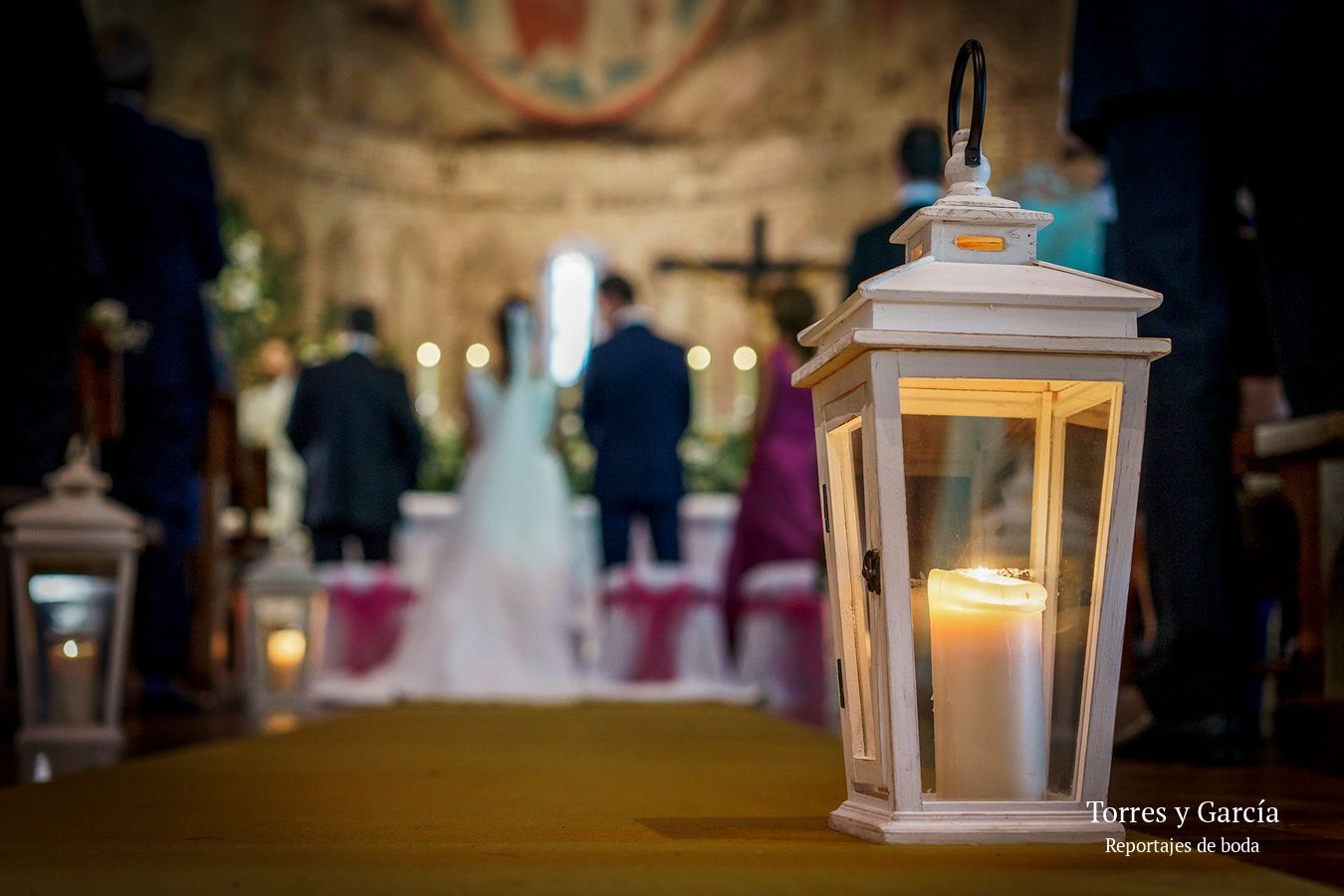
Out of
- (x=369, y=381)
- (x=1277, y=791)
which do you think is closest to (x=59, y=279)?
(x=1277, y=791)

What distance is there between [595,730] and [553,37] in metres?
11.6

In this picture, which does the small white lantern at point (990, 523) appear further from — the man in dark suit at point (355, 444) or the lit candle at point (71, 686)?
the man in dark suit at point (355, 444)

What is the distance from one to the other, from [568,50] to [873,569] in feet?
44.5

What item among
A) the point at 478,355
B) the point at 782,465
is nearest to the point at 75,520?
the point at 782,465

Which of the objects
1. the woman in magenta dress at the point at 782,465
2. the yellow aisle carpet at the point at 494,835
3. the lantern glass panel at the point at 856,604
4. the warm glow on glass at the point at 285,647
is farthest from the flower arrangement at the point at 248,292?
the lantern glass panel at the point at 856,604

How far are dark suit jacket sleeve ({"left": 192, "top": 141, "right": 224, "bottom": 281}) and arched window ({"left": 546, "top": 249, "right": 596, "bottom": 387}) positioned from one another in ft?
28.5

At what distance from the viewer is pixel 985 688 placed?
48.7 inches

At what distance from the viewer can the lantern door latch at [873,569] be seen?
49.1 inches

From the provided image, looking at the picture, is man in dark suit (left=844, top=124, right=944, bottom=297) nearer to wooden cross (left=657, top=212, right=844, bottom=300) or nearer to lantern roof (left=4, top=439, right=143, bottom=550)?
lantern roof (left=4, top=439, right=143, bottom=550)

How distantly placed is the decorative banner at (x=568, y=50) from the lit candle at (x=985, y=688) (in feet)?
43.5

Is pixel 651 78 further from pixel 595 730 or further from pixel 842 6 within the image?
pixel 595 730

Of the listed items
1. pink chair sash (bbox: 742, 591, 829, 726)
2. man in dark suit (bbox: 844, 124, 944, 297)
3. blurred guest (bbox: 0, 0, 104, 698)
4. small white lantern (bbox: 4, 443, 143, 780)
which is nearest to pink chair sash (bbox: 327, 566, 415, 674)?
pink chair sash (bbox: 742, 591, 829, 726)

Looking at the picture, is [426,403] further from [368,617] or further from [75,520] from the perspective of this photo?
[75,520]

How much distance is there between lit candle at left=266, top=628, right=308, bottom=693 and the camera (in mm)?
4797
